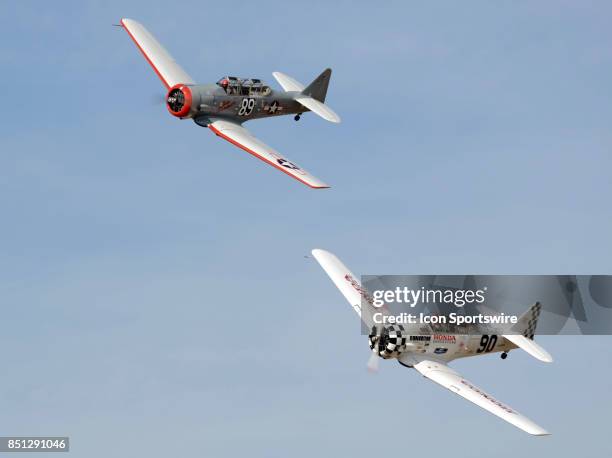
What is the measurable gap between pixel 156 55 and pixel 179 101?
4.64 metres

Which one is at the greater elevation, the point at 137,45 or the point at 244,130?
the point at 137,45

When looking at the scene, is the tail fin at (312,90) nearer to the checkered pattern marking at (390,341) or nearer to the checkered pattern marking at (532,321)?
the checkered pattern marking at (532,321)

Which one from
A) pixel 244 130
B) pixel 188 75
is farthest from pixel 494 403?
pixel 188 75

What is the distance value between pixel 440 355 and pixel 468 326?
155 cm

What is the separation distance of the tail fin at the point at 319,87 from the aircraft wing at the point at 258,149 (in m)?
3.99

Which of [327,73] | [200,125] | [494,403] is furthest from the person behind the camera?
[327,73]

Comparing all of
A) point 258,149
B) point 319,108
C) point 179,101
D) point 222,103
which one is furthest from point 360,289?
point 179,101

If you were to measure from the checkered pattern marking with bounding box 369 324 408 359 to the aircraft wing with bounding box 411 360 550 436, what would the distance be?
674 mm

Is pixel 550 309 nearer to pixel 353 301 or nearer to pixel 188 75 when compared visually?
pixel 353 301

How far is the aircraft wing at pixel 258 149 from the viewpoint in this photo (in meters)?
42.6

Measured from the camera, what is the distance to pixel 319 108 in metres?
49.0

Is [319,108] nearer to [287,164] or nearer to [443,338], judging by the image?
[287,164]

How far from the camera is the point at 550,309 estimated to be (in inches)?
1574

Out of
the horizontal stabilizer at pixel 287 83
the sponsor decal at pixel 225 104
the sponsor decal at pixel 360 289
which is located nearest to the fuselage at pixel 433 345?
the sponsor decal at pixel 360 289
